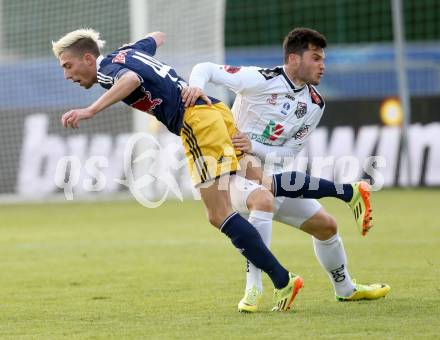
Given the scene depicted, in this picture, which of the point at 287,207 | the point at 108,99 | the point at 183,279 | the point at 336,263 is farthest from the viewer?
the point at 183,279

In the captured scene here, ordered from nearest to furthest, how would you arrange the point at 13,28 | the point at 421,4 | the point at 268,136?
the point at 268,136 → the point at 13,28 → the point at 421,4

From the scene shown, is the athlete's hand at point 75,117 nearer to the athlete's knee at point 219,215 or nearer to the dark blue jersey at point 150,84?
the dark blue jersey at point 150,84

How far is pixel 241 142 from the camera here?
6922 mm

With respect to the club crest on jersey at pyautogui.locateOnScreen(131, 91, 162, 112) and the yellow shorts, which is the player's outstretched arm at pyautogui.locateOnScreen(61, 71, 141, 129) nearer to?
the club crest on jersey at pyautogui.locateOnScreen(131, 91, 162, 112)

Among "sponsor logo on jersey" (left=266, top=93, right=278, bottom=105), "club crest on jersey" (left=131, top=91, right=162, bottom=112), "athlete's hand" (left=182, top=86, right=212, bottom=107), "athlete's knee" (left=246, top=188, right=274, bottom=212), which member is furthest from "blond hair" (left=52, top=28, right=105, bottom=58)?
"athlete's knee" (left=246, top=188, right=274, bottom=212)

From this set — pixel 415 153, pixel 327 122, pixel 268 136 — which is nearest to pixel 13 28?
pixel 327 122

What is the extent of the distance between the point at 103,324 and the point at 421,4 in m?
24.9

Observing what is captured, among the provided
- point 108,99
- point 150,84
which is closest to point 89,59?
point 150,84

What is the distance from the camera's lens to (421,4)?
2972cm

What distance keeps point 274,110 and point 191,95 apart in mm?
812

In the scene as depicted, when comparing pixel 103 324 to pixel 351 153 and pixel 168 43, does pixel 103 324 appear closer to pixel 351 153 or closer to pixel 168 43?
pixel 168 43

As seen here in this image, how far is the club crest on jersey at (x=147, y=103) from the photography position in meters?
6.68

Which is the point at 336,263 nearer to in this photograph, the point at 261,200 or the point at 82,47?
the point at 261,200

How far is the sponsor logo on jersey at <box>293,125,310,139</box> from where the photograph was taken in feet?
24.0
